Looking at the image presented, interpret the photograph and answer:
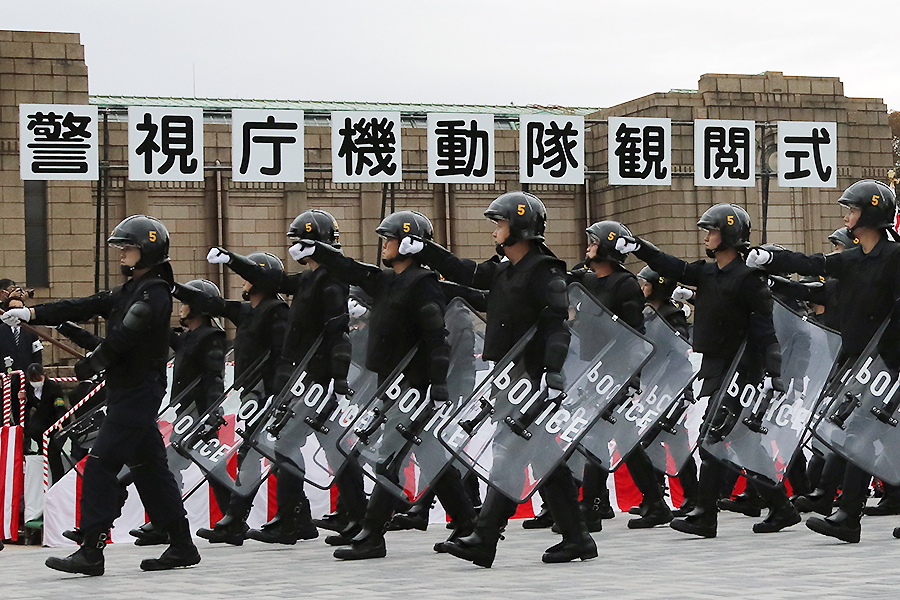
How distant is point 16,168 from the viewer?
21516mm

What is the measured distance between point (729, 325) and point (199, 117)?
9.93 meters

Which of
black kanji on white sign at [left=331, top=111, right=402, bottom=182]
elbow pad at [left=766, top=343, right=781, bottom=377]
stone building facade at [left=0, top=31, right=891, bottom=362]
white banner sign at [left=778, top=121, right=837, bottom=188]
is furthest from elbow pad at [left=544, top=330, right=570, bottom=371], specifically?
stone building facade at [left=0, top=31, right=891, bottom=362]

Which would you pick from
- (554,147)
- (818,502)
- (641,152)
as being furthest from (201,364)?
(641,152)

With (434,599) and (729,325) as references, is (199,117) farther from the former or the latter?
(434,599)

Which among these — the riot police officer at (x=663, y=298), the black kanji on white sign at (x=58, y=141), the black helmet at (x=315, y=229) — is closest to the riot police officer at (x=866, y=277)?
the riot police officer at (x=663, y=298)

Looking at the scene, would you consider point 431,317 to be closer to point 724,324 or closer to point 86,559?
point 724,324

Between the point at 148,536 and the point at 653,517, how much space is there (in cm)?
343

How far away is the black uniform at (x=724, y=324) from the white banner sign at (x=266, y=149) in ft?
29.7

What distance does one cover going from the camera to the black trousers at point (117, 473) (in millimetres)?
8117

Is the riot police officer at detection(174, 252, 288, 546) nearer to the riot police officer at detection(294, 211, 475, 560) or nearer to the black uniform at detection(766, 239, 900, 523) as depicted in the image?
the riot police officer at detection(294, 211, 475, 560)

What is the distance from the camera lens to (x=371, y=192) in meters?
25.1

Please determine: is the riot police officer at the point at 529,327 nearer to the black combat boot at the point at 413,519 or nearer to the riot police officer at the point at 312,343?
the riot police officer at the point at 312,343

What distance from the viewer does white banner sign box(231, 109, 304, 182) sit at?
58.4 feet

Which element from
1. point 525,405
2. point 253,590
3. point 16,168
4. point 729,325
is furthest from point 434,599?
point 16,168
